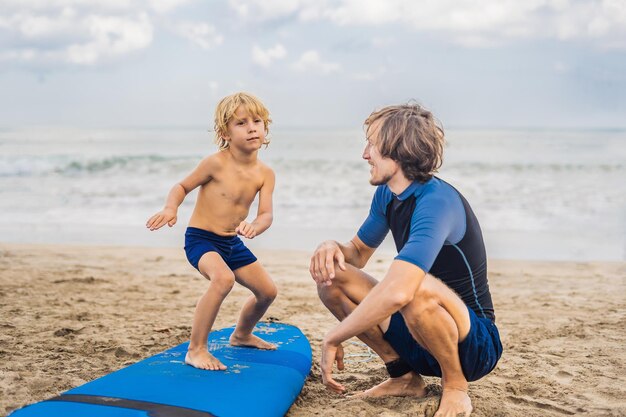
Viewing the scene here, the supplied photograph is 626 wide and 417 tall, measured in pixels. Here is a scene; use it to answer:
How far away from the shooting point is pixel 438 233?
9.49 feet

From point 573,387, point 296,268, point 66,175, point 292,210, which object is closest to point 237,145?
point 573,387

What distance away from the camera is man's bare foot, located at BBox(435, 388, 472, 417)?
10.2 ft

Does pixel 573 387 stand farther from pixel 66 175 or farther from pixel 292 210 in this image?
pixel 66 175

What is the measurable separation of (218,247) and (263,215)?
32cm

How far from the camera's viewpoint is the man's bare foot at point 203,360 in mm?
3540

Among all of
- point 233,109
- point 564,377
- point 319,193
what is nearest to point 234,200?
point 233,109

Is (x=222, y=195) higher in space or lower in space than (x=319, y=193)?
higher

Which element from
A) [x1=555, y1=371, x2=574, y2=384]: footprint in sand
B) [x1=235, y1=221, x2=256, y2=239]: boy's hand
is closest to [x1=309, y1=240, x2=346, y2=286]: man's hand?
[x1=235, y1=221, x2=256, y2=239]: boy's hand

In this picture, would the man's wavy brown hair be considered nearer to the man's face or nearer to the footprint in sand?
the man's face

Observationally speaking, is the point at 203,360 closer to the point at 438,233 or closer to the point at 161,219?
the point at 161,219

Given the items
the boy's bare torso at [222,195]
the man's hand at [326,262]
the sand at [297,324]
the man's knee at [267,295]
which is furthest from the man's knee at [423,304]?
the boy's bare torso at [222,195]

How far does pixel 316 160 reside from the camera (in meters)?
21.8

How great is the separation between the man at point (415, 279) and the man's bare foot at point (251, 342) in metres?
0.78

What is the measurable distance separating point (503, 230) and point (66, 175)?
41.2ft
